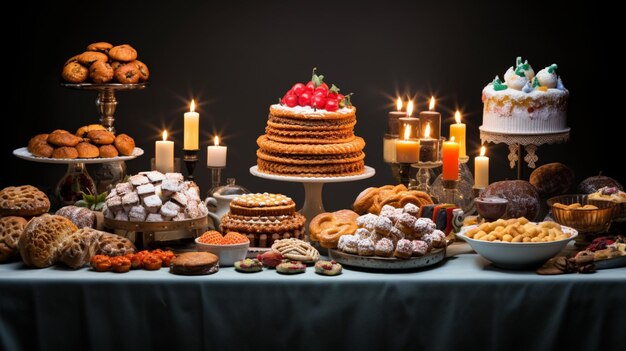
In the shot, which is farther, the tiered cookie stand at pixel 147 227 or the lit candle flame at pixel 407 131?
the lit candle flame at pixel 407 131

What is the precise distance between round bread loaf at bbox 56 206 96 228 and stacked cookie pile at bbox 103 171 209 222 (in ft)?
0.39

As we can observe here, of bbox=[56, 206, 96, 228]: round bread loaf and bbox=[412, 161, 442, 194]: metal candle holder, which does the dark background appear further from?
bbox=[56, 206, 96, 228]: round bread loaf

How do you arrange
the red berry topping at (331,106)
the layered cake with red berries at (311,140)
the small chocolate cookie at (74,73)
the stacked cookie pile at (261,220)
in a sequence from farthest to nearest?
1. the small chocolate cookie at (74,73)
2. the red berry topping at (331,106)
3. the layered cake with red berries at (311,140)
4. the stacked cookie pile at (261,220)

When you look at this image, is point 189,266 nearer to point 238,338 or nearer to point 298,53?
point 238,338

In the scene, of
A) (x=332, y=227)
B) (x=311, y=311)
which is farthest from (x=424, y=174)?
(x=311, y=311)

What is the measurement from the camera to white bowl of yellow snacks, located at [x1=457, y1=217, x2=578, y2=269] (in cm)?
408

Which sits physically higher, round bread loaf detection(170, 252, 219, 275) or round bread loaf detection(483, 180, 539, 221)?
round bread loaf detection(483, 180, 539, 221)

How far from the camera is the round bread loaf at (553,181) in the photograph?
515 cm

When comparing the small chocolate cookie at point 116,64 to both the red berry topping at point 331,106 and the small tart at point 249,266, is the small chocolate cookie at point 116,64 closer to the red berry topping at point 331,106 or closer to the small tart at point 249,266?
the red berry topping at point 331,106

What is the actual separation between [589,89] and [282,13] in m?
2.15

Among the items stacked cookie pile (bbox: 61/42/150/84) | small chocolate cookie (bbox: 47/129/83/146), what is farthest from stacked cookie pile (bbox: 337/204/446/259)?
stacked cookie pile (bbox: 61/42/150/84)

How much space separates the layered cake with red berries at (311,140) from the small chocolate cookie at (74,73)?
1.09m

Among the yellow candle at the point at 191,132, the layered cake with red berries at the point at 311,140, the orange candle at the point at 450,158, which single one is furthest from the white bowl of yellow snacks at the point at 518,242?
the yellow candle at the point at 191,132

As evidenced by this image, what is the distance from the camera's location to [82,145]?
5.08m
